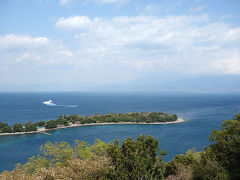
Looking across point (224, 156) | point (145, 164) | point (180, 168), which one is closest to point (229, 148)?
point (224, 156)

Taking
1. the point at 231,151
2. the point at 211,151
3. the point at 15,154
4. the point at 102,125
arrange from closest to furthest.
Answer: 1. the point at 231,151
2. the point at 211,151
3. the point at 15,154
4. the point at 102,125

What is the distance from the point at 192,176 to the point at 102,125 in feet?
121

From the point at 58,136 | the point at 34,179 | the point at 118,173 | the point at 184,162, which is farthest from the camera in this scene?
the point at 58,136

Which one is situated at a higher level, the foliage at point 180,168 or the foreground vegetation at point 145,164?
the foreground vegetation at point 145,164

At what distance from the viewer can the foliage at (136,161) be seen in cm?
869

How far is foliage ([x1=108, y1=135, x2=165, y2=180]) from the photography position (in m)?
8.69

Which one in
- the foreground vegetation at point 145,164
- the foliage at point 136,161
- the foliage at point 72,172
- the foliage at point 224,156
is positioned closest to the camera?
the foliage at point 72,172

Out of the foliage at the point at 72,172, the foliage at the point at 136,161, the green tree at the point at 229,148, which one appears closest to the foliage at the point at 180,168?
the green tree at the point at 229,148

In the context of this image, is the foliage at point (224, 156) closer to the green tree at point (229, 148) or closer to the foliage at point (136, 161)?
the green tree at point (229, 148)

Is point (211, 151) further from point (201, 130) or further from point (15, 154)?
point (201, 130)

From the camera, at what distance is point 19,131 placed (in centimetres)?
3816

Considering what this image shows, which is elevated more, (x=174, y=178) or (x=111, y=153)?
(x=111, y=153)

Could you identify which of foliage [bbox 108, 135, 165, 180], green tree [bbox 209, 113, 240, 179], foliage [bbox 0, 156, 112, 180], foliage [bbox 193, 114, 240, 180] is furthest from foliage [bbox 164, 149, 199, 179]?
foliage [bbox 0, 156, 112, 180]

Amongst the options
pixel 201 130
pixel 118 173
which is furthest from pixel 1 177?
pixel 201 130
